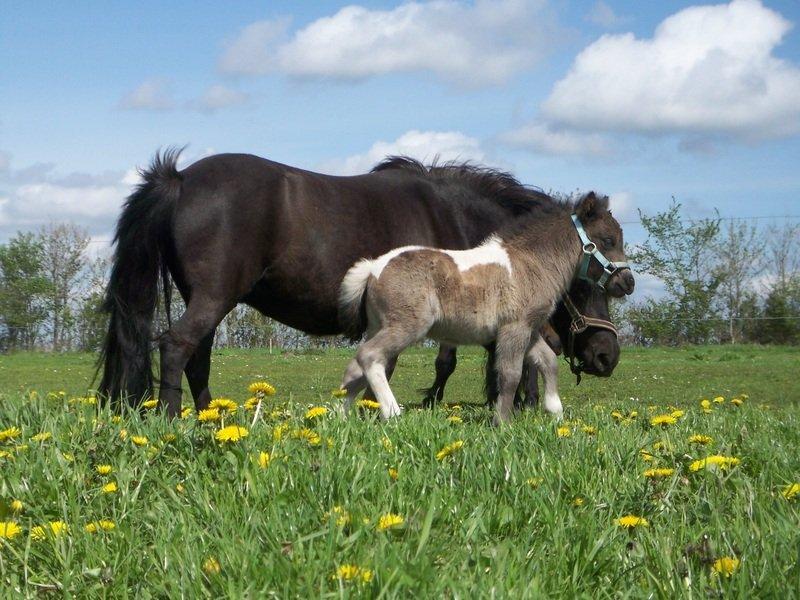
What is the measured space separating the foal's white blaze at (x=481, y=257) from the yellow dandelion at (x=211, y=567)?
3.90 m

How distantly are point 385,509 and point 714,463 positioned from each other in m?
1.38

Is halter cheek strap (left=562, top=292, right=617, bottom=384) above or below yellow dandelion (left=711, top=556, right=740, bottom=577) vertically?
above

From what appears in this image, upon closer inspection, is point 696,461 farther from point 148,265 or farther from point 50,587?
point 148,265

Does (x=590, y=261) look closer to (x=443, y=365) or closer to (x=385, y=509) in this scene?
(x=443, y=365)

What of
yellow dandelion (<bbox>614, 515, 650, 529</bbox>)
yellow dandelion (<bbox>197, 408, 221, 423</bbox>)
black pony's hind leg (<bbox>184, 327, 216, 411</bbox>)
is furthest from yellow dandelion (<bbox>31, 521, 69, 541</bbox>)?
black pony's hind leg (<bbox>184, 327, 216, 411</bbox>)

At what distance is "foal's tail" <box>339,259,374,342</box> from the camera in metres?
6.17

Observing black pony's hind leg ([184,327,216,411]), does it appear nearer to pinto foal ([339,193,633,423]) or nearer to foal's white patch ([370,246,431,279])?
pinto foal ([339,193,633,423])

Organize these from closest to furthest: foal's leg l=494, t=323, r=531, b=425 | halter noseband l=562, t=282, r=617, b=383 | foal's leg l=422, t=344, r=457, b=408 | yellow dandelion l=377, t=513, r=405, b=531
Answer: yellow dandelion l=377, t=513, r=405, b=531, foal's leg l=494, t=323, r=531, b=425, halter noseband l=562, t=282, r=617, b=383, foal's leg l=422, t=344, r=457, b=408

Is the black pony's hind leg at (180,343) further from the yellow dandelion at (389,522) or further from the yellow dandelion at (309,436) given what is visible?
the yellow dandelion at (389,522)

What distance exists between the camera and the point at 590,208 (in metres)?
6.71

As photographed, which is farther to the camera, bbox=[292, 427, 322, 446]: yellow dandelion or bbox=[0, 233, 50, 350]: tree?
bbox=[0, 233, 50, 350]: tree

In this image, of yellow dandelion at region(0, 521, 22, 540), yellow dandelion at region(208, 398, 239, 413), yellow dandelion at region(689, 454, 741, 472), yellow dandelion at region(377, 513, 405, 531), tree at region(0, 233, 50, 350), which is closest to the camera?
yellow dandelion at region(377, 513, 405, 531)

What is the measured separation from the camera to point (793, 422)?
538cm

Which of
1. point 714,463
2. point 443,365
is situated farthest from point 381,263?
point 714,463
